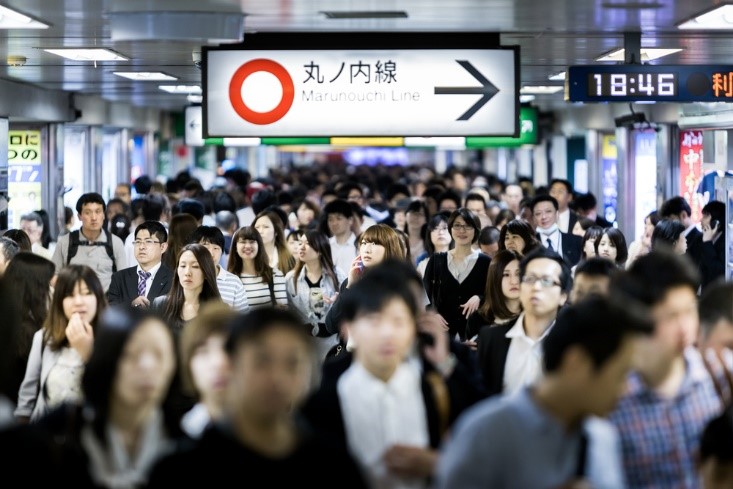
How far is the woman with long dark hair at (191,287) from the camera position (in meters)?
7.80

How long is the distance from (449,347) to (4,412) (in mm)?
2124

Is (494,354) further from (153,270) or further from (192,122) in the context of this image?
(192,122)

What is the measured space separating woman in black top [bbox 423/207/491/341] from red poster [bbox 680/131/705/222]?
743 cm

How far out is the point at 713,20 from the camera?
343 inches

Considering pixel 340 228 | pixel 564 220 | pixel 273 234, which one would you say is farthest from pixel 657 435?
pixel 564 220

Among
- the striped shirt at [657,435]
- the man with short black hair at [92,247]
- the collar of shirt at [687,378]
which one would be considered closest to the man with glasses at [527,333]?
the collar of shirt at [687,378]

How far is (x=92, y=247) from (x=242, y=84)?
351 centimetres

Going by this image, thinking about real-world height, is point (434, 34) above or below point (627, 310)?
above

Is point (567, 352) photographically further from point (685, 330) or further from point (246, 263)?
point (246, 263)

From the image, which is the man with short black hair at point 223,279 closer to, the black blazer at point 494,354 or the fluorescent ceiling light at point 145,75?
the black blazer at point 494,354

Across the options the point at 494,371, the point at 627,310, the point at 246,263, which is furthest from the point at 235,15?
the point at 627,310

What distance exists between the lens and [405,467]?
13.2 feet

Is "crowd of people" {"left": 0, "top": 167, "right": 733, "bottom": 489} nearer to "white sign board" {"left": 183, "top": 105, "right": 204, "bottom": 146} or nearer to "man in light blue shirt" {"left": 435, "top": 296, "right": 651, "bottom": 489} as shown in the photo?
"man in light blue shirt" {"left": 435, "top": 296, "right": 651, "bottom": 489}

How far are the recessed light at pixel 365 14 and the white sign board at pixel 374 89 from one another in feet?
1.28
